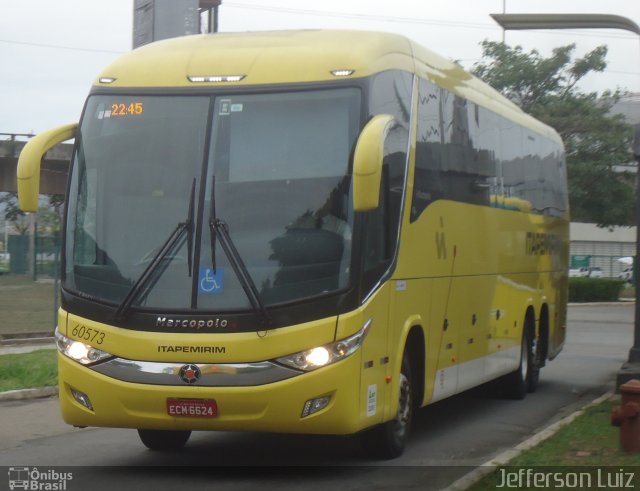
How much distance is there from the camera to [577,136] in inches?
1928

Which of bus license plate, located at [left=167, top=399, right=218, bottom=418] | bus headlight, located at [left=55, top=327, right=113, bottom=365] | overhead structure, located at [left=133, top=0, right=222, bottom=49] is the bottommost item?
bus license plate, located at [left=167, top=399, right=218, bottom=418]

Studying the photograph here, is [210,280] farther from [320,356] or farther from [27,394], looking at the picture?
→ [27,394]

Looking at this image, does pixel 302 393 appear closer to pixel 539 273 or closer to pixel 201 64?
pixel 201 64

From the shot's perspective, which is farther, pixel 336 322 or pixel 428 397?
pixel 428 397

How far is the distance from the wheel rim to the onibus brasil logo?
2.81 m

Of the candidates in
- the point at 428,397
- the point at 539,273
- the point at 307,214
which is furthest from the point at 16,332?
the point at 307,214

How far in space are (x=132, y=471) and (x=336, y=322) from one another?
2.24m

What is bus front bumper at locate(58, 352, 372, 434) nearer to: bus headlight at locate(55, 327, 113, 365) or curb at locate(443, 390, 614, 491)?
bus headlight at locate(55, 327, 113, 365)

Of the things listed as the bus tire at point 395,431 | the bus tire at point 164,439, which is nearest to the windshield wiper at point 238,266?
the bus tire at point 395,431

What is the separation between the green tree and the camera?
4756cm

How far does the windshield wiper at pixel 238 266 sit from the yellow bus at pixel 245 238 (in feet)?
0.04

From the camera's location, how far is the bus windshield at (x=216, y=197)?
897 centimetres

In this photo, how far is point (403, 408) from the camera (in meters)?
10.5

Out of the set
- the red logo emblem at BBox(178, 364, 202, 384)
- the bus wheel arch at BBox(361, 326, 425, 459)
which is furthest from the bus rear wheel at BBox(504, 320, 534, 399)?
the red logo emblem at BBox(178, 364, 202, 384)
